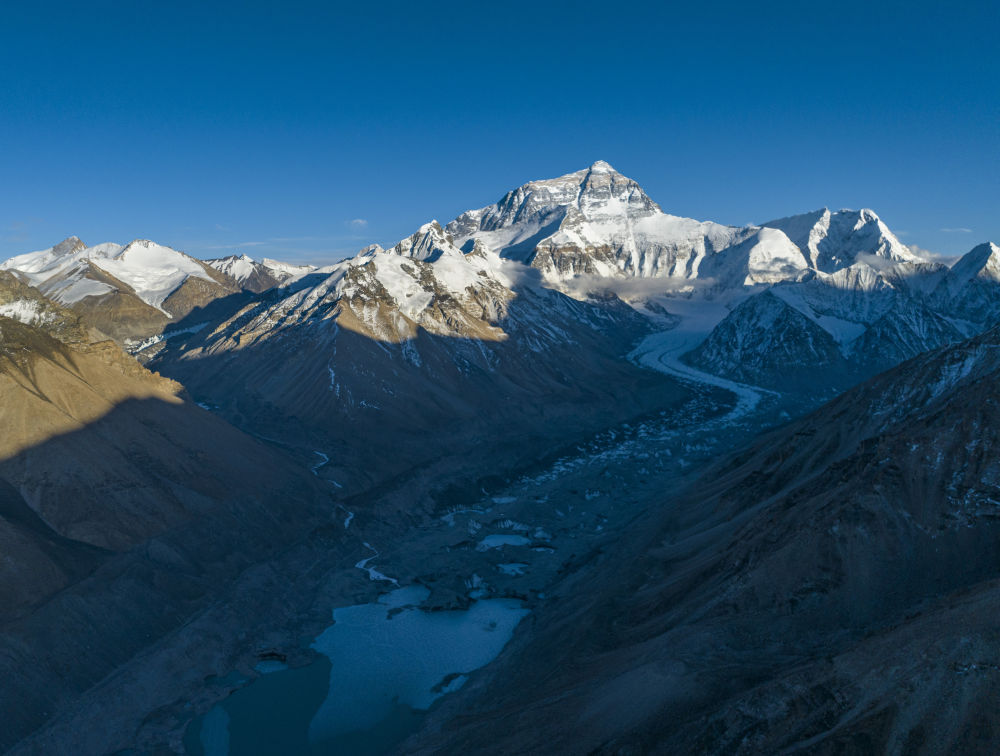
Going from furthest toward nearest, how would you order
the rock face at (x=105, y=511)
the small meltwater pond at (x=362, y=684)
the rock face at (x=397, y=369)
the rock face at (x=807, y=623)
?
1. the rock face at (x=397, y=369)
2. the rock face at (x=105, y=511)
3. the small meltwater pond at (x=362, y=684)
4. the rock face at (x=807, y=623)

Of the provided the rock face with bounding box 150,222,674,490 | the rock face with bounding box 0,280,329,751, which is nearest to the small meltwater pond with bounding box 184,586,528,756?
the rock face with bounding box 0,280,329,751

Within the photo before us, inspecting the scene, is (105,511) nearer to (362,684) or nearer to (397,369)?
(362,684)

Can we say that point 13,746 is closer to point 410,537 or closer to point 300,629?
point 300,629

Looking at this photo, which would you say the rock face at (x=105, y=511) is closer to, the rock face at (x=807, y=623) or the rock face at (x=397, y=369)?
the rock face at (x=397, y=369)

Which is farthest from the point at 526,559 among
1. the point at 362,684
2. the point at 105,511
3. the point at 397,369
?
the point at 397,369

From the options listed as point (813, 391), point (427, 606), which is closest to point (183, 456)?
point (427, 606)

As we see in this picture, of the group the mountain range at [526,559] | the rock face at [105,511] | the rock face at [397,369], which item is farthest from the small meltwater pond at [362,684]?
the rock face at [397,369]

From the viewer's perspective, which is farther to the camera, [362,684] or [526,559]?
[526,559]
